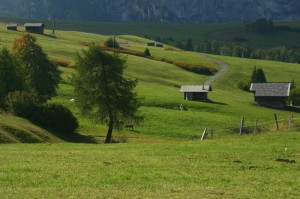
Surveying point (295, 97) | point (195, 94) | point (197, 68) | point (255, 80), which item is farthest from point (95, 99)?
point (197, 68)

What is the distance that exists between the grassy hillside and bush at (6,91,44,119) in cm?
647

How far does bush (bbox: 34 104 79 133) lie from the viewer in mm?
56156

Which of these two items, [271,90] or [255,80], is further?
[255,80]

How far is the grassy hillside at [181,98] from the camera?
7216 cm

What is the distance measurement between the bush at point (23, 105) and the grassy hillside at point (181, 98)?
21.2ft

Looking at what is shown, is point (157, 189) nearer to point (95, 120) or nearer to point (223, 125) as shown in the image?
point (95, 120)

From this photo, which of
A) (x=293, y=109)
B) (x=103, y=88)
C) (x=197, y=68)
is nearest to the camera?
(x=103, y=88)

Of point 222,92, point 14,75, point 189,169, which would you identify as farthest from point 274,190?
point 222,92

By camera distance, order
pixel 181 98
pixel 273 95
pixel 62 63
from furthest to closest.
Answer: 1. pixel 62 63
2. pixel 273 95
3. pixel 181 98

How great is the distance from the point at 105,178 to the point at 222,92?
102827mm

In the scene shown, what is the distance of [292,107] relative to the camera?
108 meters

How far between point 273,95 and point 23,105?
62.4 metres

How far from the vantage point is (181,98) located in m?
103

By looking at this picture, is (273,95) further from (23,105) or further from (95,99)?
(23,105)
